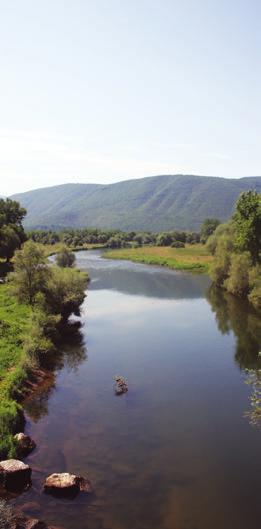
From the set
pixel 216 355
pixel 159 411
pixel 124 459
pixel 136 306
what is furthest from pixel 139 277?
pixel 124 459

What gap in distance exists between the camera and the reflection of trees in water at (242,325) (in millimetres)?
45250

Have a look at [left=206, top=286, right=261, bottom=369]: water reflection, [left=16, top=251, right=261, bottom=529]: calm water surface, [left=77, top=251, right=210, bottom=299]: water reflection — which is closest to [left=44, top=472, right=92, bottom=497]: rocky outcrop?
[left=16, top=251, right=261, bottom=529]: calm water surface

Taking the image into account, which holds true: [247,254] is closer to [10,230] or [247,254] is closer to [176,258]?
[10,230]

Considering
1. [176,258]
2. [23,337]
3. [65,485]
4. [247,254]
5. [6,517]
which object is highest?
[247,254]

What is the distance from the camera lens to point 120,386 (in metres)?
38.1

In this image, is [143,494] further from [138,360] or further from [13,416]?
[138,360]

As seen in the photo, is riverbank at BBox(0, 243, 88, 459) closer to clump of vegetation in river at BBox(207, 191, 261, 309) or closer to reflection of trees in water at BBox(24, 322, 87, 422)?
reflection of trees in water at BBox(24, 322, 87, 422)

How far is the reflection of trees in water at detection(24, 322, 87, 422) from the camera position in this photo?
3500 centimetres

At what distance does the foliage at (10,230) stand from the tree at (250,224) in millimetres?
48493

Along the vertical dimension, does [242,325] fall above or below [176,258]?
below

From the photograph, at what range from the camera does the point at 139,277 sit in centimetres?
10594

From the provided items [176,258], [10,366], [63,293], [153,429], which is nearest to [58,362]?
[10,366]

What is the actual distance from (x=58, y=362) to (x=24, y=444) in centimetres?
1808

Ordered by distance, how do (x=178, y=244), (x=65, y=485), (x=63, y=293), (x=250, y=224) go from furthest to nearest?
(x=178, y=244) < (x=250, y=224) < (x=63, y=293) < (x=65, y=485)
